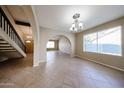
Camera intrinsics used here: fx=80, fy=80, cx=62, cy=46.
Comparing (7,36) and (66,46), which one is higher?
(7,36)

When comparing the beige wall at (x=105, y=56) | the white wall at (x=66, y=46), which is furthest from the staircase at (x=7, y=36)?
the white wall at (x=66, y=46)

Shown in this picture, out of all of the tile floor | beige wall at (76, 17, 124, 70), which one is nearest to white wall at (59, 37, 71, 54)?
beige wall at (76, 17, 124, 70)

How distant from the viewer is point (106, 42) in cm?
468

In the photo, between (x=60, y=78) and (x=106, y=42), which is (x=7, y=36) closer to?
(x=60, y=78)

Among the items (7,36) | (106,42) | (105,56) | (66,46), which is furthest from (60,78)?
(66,46)

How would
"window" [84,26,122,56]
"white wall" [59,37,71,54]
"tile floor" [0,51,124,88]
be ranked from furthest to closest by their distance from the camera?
"white wall" [59,37,71,54]
"window" [84,26,122,56]
"tile floor" [0,51,124,88]

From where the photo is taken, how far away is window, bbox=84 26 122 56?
4.00 metres

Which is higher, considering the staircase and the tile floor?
the staircase

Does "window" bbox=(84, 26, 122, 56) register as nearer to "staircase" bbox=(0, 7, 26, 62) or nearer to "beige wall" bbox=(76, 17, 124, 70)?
"beige wall" bbox=(76, 17, 124, 70)

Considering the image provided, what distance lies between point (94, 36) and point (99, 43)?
0.67 metres

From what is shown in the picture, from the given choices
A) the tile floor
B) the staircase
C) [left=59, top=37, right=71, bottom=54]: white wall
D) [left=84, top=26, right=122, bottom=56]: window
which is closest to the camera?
the tile floor
